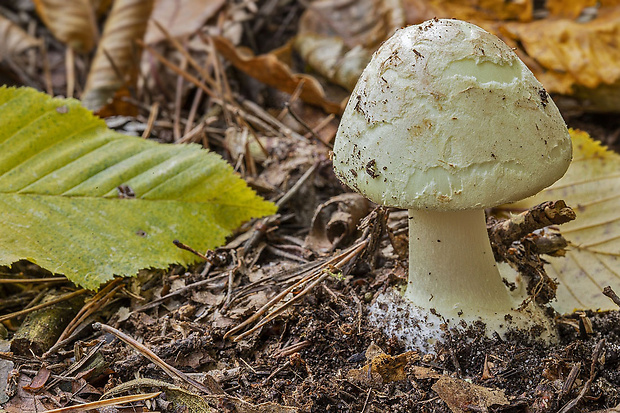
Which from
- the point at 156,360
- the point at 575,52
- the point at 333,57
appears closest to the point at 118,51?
the point at 333,57

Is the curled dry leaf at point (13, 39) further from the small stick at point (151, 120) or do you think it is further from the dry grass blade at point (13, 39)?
the small stick at point (151, 120)

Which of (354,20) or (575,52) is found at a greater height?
(354,20)

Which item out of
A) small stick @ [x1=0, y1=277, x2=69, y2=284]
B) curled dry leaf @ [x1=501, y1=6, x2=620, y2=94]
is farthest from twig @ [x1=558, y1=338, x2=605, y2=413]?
curled dry leaf @ [x1=501, y1=6, x2=620, y2=94]

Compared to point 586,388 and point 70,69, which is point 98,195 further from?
point 70,69

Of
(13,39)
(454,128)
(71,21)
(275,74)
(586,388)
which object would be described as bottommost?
(586,388)

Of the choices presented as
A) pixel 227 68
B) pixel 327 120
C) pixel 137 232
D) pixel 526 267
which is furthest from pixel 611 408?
pixel 227 68

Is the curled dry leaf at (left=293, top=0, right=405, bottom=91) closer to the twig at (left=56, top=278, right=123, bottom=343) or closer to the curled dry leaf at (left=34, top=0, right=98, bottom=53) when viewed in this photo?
the curled dry leaf at (left=34, top=0, right=98, bottom=53)

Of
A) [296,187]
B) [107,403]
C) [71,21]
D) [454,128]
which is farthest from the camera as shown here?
[71,21]

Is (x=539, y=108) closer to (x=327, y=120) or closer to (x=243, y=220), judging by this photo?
(x=243, y=220)
